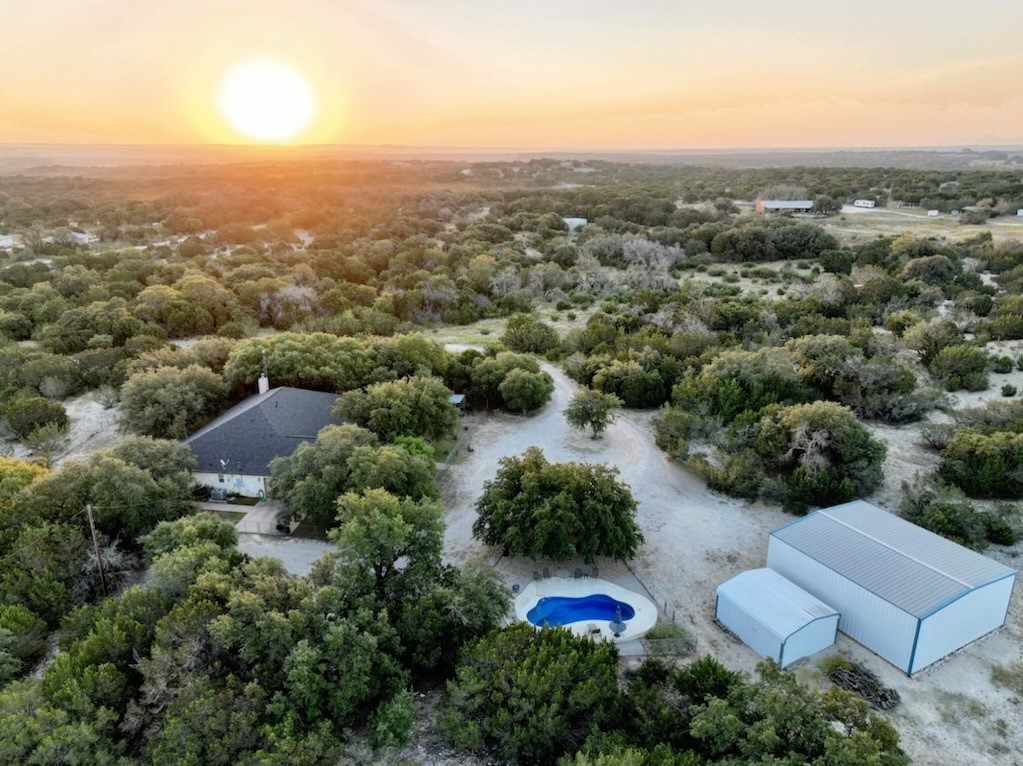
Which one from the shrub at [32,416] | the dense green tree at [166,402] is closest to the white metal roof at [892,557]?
the dense green tree at [166,402]

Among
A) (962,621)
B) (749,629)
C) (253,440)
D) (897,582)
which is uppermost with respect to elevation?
(897,582)

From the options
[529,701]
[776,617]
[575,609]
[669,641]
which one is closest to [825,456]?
[776,617]

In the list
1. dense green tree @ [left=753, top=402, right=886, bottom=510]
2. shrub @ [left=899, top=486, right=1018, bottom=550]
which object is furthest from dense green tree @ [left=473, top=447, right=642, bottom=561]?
shrub @ [left=899, top=486, right=1018, bottom=550]

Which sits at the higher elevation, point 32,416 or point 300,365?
point 300,365

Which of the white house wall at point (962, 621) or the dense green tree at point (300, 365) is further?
the dense green tree at point (300, 365)

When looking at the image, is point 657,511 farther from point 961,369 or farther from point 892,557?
point 961,369

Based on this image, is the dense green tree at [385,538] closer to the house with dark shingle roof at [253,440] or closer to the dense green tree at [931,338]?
the house with dark shingle roof at [253,440]

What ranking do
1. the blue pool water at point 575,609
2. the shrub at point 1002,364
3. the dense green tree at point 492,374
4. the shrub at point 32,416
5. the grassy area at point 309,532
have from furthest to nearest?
1. the shrub at point 1002,364
2. the dense green tree at point 492,374
3. the shrub at point 32,416
4. the grassy area at point 309,532
5. the blue pool water at point 575,609
